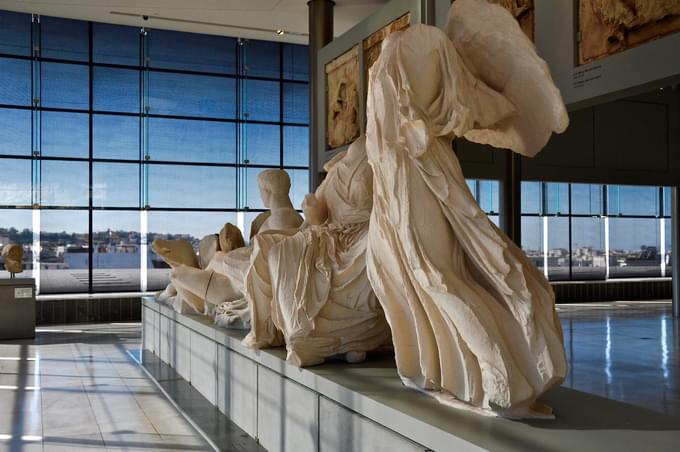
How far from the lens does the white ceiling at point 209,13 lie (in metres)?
14.4

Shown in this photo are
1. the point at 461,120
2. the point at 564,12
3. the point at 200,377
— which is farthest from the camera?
the point at 200,377

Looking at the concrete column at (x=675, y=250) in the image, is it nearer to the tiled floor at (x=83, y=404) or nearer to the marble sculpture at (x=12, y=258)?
the tiled floor at (x=83, y=404)

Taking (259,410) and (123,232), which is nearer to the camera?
(259,410)

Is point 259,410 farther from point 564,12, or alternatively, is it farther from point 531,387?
point 564,12

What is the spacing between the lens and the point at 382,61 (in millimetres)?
3365

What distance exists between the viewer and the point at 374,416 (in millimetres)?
3252

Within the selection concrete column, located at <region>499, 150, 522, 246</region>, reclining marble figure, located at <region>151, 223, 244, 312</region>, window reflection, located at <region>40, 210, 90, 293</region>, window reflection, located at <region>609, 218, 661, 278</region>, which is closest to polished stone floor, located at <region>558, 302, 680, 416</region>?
concrete column, located at <region>499, 150, 522, 246</region>

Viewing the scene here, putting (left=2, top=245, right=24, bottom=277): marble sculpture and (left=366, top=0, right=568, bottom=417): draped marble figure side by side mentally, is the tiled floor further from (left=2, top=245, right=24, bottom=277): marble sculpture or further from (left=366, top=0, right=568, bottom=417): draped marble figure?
(left=366, top=0, right=568, bottom=417): draped marble figure

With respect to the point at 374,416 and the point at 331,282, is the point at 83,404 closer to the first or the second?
the point at 331,282

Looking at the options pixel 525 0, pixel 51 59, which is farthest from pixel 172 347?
pixel 51 59

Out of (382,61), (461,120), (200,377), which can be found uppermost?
(382,61)

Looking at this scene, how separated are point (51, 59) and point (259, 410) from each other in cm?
1355

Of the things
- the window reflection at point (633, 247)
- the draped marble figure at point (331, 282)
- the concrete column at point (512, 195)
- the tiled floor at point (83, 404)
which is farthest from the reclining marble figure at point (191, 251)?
the window reflection at point (633, 247)

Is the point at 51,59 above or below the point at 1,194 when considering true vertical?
above
